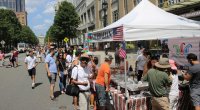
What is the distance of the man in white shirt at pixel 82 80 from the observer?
7.32 m

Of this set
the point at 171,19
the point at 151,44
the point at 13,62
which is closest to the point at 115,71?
the point at 171,19

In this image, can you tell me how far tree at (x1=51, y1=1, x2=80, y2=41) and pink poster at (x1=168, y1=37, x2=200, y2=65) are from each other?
41.9m

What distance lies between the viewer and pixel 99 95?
776 cm

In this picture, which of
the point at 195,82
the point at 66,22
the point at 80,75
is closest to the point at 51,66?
the point at 80,75

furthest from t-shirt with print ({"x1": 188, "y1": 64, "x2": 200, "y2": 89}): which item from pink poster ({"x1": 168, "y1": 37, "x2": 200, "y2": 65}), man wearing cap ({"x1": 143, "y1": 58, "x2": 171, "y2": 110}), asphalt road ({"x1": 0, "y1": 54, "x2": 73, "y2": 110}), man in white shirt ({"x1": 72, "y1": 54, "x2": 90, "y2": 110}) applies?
pink poster ({"x1": 168, "y1": 37, "x2": 200, "y2": 65})

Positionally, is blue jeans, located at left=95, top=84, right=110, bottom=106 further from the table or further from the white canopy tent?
the white canopy tent

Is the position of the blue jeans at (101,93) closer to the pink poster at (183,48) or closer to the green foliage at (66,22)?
the pink poster at (183,48)

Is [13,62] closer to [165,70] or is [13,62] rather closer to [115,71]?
[115,71]

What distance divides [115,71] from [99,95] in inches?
139

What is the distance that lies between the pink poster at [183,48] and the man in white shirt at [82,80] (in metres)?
5.26

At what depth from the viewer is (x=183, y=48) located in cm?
1187

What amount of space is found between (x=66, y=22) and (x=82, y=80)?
154 feet

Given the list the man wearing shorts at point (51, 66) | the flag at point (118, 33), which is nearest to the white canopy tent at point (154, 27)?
the flag at point (118, 33)

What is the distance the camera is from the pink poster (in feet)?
36.1
